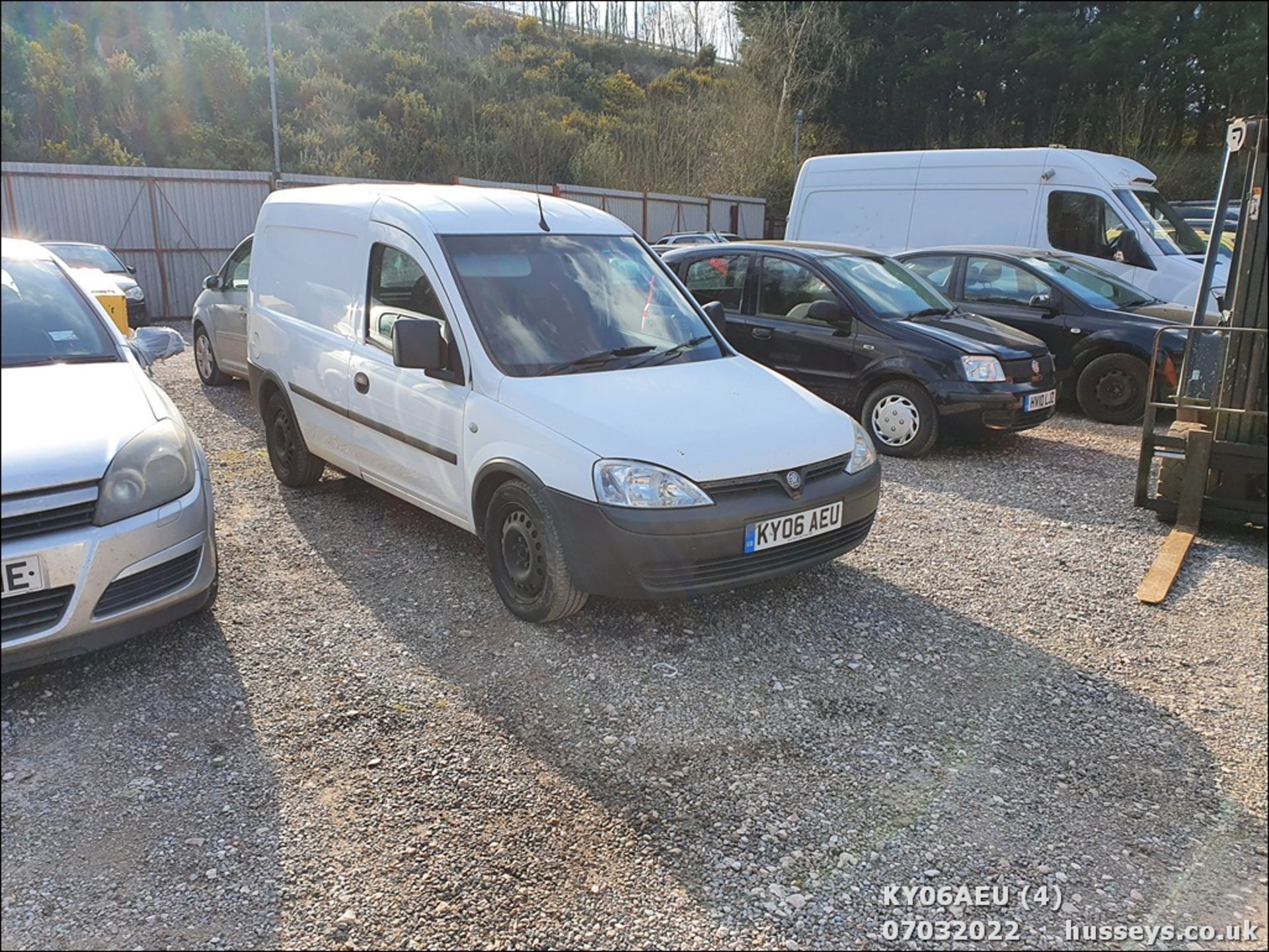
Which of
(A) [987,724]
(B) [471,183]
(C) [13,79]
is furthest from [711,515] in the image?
(B) [471,183]

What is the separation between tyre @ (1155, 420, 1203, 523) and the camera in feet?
15.3

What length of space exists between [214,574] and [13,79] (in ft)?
6.94

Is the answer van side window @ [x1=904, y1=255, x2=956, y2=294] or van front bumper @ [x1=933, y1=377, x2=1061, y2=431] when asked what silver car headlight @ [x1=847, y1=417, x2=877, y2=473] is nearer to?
van front bumper @ [x1=933, y1=377, x2=1061, y2=431]

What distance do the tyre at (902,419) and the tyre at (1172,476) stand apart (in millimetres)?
1922

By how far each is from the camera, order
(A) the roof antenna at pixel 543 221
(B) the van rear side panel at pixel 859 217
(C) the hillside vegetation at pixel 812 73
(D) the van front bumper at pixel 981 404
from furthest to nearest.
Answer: (B) the van rear side panel at pixel 859 217 < (D) the van front bumper at pixel 981 404 < (A) the roof antenna at pixel 543 221 < (C) the hillside vegetation at pixel 812 73

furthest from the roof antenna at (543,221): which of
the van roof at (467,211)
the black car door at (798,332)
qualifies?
the black car door at (798,332)

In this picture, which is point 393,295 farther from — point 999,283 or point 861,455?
point 999,283

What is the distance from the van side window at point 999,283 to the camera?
28.0ft

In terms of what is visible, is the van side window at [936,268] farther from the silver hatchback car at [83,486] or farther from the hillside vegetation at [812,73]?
the silver hatchback car at [83,486]

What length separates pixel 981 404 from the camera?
6645mm

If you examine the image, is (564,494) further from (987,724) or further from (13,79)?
(13,79)

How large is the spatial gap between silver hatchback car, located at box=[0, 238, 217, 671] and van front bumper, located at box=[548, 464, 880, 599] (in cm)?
141

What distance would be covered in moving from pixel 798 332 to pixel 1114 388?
10.0 feet

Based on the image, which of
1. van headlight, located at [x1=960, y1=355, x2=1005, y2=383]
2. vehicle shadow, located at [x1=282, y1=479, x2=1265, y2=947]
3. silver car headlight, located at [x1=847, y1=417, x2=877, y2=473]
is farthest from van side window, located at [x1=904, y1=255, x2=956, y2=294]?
vehicle shadow, located at [x1=282, y1=479, x2=1265, y2=947]
